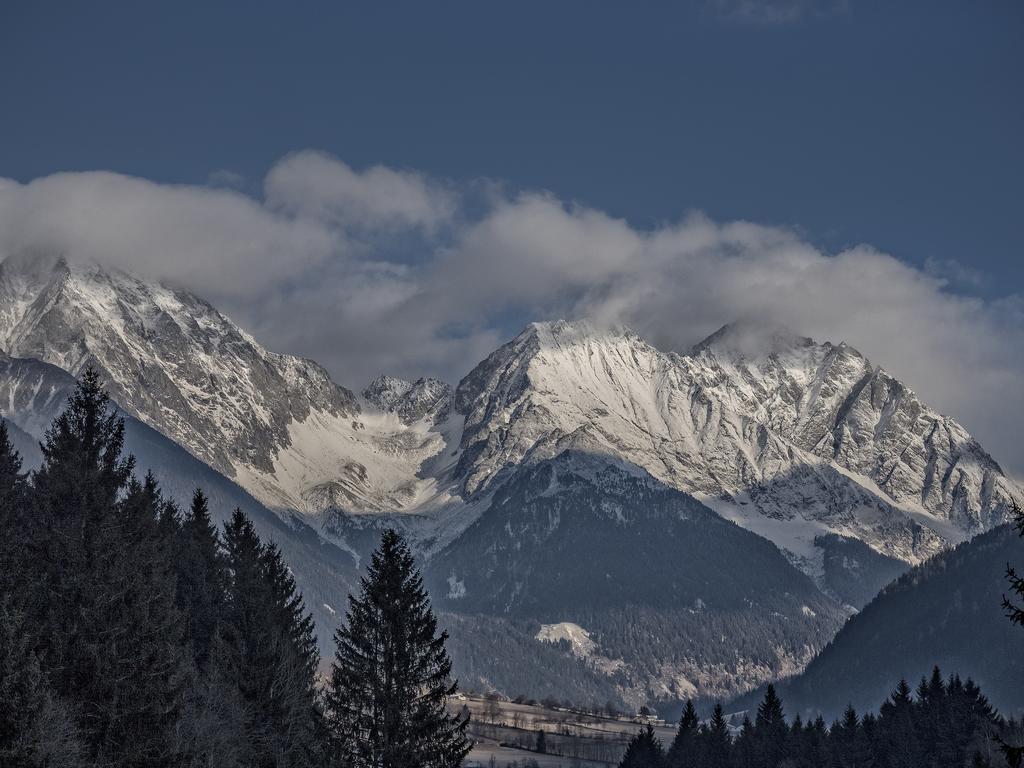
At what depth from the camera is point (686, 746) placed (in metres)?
173

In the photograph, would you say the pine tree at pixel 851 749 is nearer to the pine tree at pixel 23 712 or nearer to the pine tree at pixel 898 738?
the pine tree at pixel 898 738

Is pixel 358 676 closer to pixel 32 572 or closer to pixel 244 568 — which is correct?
pixel 32 572

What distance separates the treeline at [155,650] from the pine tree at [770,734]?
3944 inches

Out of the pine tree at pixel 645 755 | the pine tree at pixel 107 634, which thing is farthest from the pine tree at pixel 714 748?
the pine tree at pixel 107 634

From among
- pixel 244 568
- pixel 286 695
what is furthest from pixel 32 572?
pixel 244 568

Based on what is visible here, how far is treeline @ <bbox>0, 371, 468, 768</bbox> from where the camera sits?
48438 millimetres

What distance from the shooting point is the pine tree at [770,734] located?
167m

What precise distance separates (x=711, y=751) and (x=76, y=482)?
124m

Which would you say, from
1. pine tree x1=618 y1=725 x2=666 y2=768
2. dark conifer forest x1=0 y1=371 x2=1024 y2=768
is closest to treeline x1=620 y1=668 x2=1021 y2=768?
pine tree x1=618 y1=725 x2=666 y2=768

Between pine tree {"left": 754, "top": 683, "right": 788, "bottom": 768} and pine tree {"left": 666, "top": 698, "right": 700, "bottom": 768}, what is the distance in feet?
24.3

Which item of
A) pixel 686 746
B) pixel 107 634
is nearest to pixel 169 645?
pixel 107 634

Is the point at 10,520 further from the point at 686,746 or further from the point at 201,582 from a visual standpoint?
the point at 686,746

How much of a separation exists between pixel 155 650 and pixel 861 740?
12486cm

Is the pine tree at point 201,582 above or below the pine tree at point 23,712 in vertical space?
above
